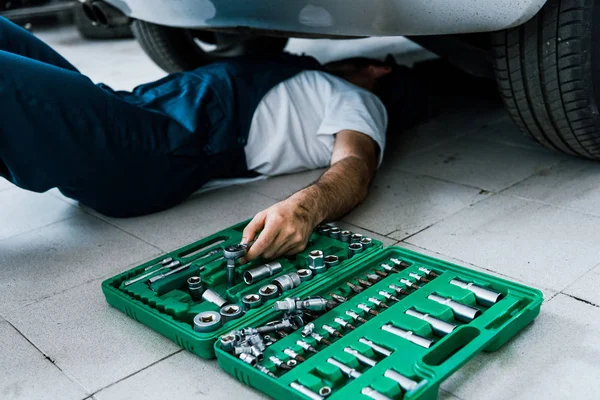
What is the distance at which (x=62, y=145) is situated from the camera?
1738 millimetres

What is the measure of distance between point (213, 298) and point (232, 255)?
0.10 m

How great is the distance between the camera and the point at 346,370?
46.2 inches

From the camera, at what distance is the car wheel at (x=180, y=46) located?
2.90 meters

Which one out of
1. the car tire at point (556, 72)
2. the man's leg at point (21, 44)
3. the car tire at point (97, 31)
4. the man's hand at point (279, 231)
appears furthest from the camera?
the car tire at point (97, 31)

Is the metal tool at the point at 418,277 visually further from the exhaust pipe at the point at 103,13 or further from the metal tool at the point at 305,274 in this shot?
the exhaust pipe at the point at 103,13

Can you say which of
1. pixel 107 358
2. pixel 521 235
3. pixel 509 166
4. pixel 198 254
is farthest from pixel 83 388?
pixel 509 166

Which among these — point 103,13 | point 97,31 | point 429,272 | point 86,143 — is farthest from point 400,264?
point 97,31

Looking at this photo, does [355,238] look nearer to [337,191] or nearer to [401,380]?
[337,191]

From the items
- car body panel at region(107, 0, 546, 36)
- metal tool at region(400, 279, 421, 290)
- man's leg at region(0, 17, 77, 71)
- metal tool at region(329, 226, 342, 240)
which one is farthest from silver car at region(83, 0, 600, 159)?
metal tool at region(400, 279, 421, 290)

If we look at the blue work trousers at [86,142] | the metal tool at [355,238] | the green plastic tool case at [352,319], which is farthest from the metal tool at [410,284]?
the blue work trousers at [86,142]

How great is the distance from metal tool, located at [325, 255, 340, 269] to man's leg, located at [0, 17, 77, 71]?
1194 millimetres

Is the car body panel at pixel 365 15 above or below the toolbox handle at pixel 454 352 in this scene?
above

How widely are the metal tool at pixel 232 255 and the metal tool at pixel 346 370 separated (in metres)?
0.38

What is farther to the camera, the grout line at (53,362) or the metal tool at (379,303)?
the metal tool at (379,303)
